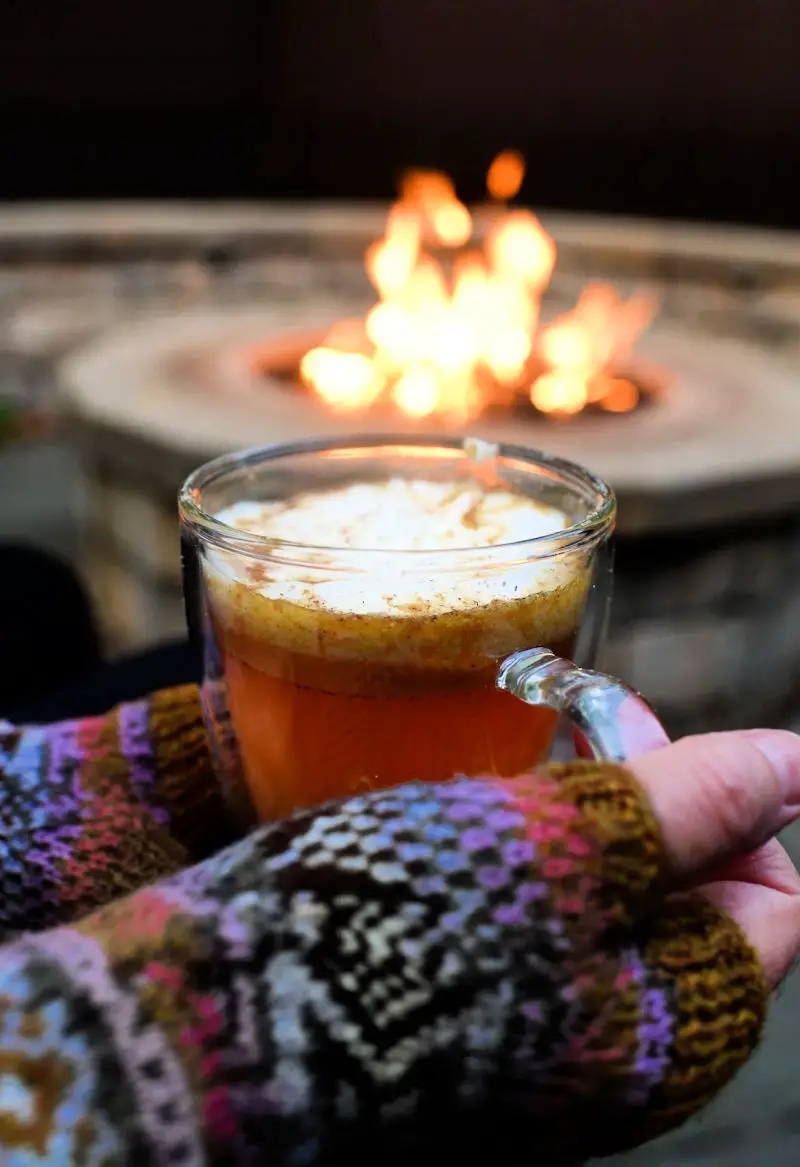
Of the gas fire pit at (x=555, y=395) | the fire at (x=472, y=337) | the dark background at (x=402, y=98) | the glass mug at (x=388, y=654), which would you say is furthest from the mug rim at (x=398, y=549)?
the dark background at (x=402, y=98)

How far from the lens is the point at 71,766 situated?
2.19 ft

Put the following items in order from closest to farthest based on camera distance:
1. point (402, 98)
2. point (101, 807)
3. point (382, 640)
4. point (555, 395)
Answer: point (382, 640), point (101, 807), point (555, 395), point (402, 98)

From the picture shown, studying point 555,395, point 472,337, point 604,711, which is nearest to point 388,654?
point 604,711

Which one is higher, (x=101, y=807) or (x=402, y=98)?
(x=402, y=98)

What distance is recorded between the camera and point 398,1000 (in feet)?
1.32

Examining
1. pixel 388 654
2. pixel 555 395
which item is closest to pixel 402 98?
pixel 555 395

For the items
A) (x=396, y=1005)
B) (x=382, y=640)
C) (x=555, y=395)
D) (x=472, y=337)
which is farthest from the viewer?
(x=472, y=337)

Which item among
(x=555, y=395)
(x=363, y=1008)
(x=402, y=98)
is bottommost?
(x=555, y=395)

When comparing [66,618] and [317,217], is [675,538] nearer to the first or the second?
[66,618]

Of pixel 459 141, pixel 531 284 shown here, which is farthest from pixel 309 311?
pixel 459 141

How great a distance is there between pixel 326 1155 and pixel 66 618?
1.06m

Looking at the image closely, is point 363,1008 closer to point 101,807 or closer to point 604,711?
point 604,711

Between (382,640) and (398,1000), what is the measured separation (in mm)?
188

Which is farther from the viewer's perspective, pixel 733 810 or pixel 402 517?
pixel 402 517
